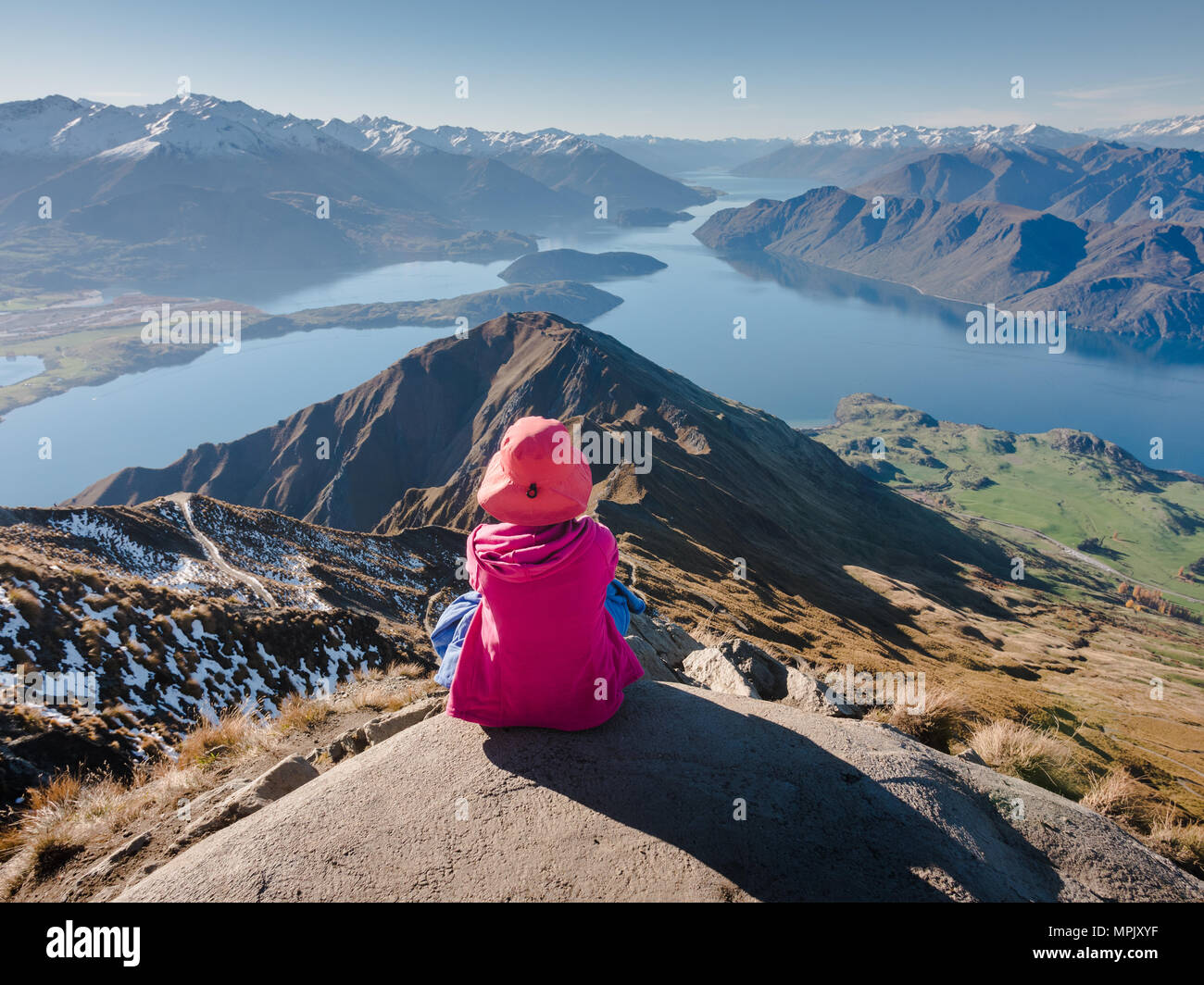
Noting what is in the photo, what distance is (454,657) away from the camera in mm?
6559

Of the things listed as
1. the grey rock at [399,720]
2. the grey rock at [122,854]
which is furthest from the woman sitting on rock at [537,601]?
the grey rock at [122,854]

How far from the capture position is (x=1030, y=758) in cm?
822

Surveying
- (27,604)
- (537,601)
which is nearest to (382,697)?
(537,601)

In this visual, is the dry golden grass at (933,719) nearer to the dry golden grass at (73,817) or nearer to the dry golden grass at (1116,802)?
the dry golden grass at (1116,802)

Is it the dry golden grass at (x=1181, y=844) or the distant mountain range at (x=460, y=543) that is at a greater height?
the dry golden grass at (x=1181, y=844)

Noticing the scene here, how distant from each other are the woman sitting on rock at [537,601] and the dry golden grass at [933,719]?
5.23 meters

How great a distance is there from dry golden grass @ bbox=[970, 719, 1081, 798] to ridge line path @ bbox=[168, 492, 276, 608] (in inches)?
985

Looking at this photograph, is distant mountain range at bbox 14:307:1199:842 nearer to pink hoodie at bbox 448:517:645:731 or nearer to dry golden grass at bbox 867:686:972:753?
dry golden grass at bbox 867:686:972:753

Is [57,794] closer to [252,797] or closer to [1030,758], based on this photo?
[252,797]

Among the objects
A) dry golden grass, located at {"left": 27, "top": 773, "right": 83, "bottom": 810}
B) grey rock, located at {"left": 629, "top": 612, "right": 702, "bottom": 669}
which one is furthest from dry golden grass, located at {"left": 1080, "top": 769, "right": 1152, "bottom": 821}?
dry golden grass, located at {"left": 27, "top": 773, "right": 83, "bottom": 810}

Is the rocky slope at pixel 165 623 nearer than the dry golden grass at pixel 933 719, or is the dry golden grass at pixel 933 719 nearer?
the dry golden grass at pixel 933 719

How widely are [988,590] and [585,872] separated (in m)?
106

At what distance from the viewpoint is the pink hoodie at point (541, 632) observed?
523 centimetres
